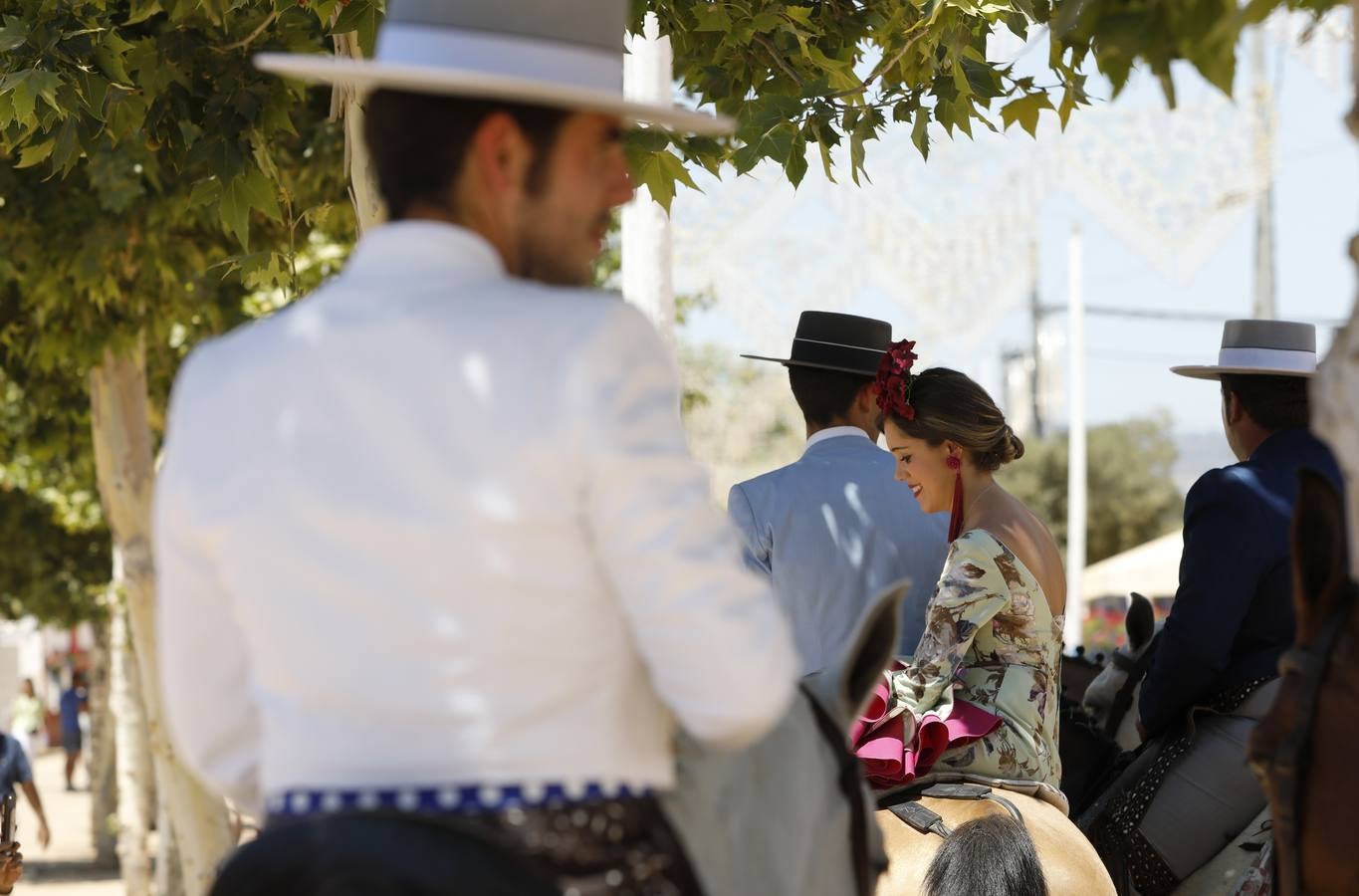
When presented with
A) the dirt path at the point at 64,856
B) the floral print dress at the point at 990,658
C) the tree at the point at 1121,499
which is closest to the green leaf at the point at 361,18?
the floral print dress at the point at 990,658

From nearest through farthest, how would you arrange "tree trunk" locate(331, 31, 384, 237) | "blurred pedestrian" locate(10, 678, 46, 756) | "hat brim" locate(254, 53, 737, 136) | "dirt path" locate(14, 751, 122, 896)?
"hat brim" locate(254, 53, 737, 136) < "tree trunk" locate(331, 31, 384, 237) < "dirt path" locate(14, 751, 122, 896) < "blurred pedestrian" locate(10, 678, 46, 756)

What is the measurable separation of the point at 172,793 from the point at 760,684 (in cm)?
1024

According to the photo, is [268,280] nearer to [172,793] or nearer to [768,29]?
[768,29]

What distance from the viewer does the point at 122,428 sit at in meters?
11.9

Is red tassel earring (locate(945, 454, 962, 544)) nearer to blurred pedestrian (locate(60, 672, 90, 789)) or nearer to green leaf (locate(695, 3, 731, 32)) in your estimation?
green leaf (locate(695, 3, 731, 32))

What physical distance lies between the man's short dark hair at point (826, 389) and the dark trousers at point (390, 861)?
3.18 m

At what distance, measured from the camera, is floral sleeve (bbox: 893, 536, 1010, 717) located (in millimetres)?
4555

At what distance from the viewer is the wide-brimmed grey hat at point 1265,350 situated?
16.0 ft

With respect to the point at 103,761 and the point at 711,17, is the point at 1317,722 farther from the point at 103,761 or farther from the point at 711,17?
the point at 103,761

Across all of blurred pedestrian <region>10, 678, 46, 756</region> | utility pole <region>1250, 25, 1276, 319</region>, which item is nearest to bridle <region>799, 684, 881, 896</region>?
blurred pedestrian <region>10, 678, 46, 756</region>

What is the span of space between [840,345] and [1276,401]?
1.19 m

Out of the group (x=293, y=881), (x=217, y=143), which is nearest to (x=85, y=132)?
(x=217, y=143)

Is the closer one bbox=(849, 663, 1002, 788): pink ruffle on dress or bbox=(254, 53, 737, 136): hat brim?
bbox=(254, 53, 737, 136): hat brim

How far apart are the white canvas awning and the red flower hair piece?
20281mm
